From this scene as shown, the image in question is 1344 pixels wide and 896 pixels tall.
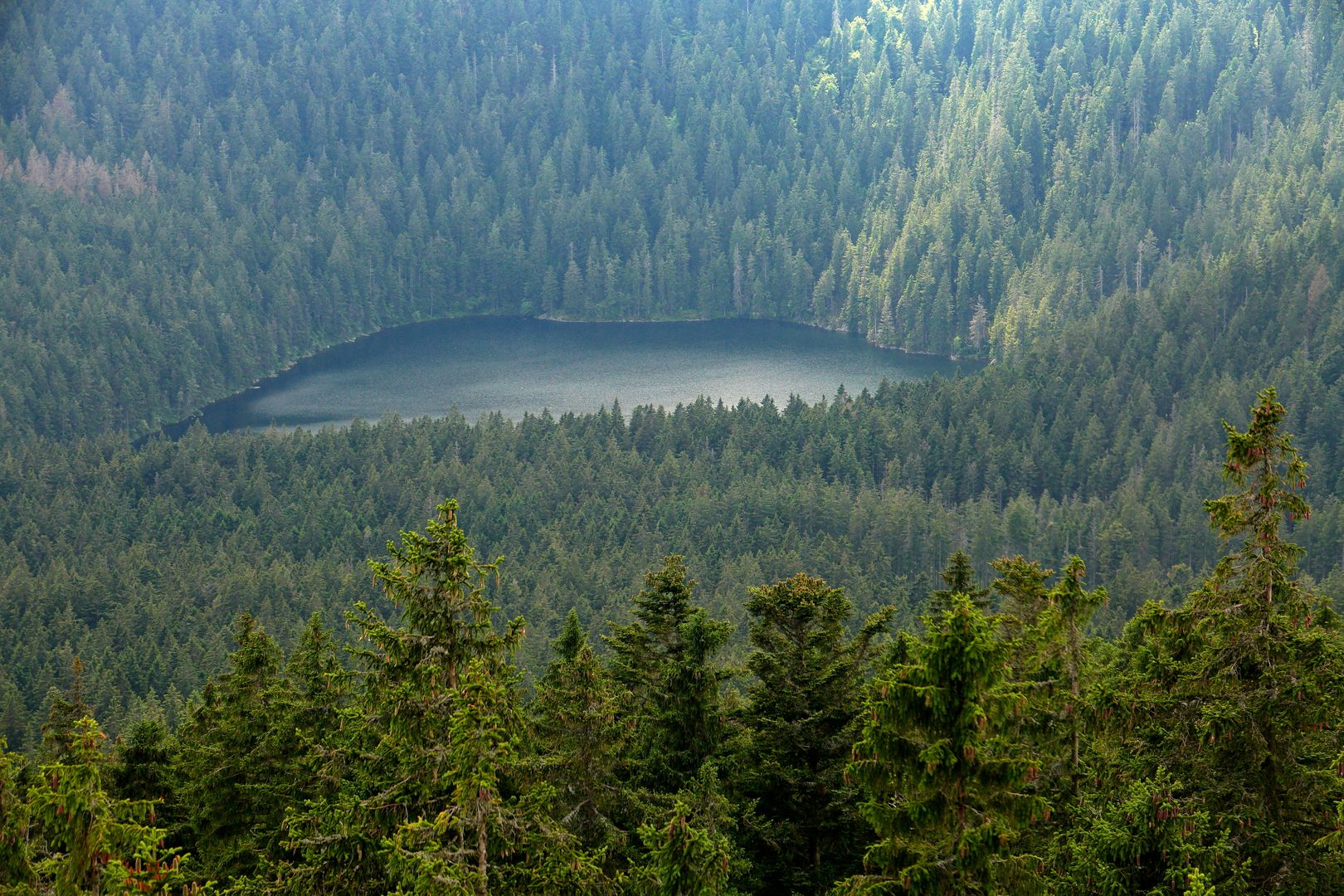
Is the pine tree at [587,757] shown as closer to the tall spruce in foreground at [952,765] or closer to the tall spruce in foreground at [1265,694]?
the tall spruce in foreground at [952,765]

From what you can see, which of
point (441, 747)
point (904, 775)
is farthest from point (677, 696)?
point (904, 775)

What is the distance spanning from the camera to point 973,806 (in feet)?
75.8

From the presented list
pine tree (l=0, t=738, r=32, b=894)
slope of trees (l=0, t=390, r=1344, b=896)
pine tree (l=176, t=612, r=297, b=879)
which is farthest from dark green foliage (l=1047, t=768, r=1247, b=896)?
pine tree (l=176, t=612, r=297, b=879)

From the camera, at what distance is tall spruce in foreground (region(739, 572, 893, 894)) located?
116ft

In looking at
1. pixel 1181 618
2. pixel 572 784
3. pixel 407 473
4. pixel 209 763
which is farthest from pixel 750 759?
pixel 407 473

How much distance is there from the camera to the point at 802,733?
36781mm

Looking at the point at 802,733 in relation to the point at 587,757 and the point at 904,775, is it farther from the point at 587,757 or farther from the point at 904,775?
the point at 904,775

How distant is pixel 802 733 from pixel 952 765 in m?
14.5

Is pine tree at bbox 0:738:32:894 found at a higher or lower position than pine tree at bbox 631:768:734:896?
higher

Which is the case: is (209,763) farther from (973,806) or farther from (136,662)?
(136,662)

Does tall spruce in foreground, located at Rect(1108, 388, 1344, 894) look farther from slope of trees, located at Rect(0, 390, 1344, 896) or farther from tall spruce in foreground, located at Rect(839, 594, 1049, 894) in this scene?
tall spruce in foreground, located at Rect(839, 594, 1049, 894)

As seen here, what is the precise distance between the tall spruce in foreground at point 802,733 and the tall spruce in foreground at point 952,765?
36.8 feet

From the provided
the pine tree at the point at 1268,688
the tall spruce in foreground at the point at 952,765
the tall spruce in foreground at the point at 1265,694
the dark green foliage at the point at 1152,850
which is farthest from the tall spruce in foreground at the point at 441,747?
the pine tree at the point at 1268,688

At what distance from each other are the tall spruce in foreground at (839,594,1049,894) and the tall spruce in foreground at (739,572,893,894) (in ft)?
36.8
